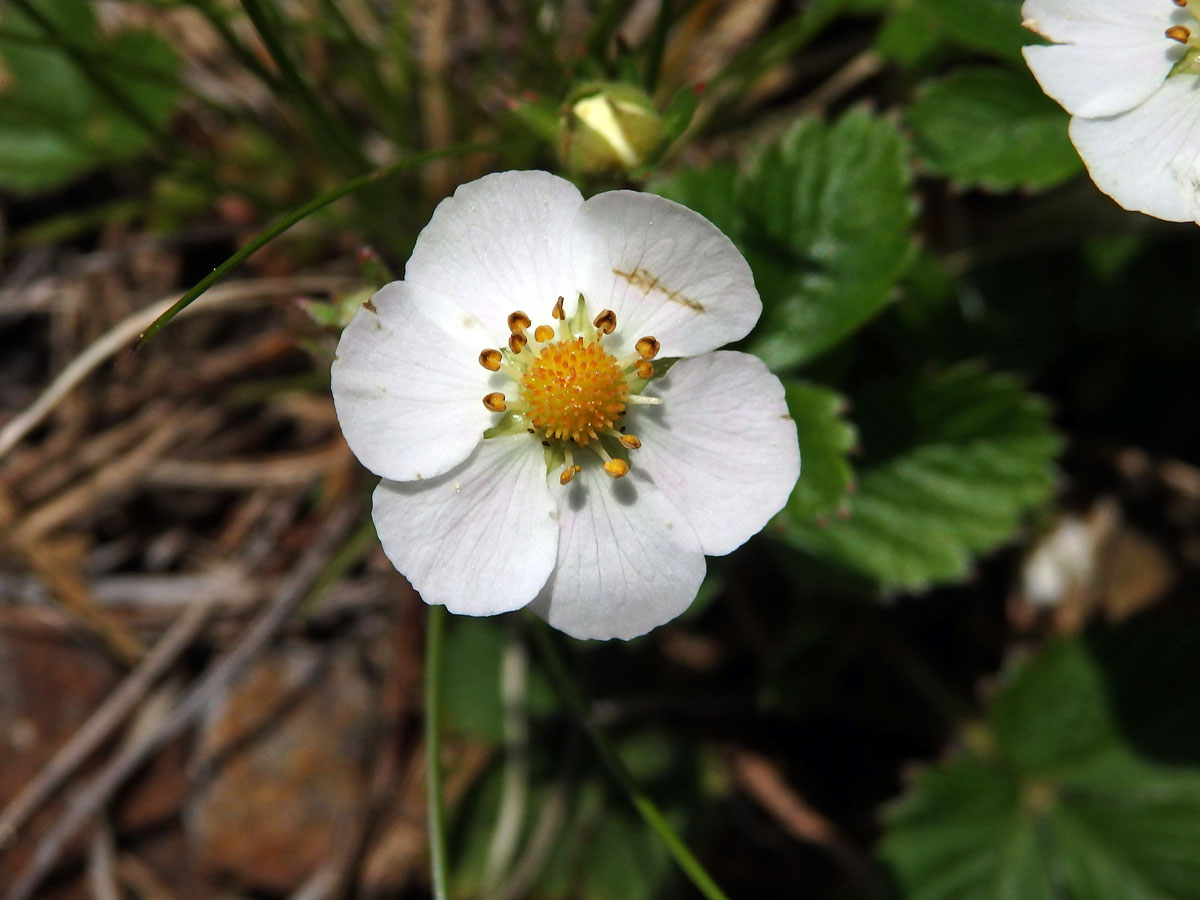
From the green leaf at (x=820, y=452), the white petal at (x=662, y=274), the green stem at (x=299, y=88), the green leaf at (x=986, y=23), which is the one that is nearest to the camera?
the white petal at (x=662, y=274)

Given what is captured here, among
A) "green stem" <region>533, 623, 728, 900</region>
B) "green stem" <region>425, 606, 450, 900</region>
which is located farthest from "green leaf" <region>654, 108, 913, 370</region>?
"green stem" <region>425, 606, 450, 900</region>

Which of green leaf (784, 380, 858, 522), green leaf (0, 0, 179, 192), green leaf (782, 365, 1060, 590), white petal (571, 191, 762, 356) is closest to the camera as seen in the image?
white petal (571, 191, 762, 356)

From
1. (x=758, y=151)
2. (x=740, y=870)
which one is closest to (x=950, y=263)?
(x=758, y=151)

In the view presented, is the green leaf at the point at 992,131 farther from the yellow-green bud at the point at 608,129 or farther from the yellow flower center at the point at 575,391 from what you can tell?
the yellow flower center at the point at 575,391

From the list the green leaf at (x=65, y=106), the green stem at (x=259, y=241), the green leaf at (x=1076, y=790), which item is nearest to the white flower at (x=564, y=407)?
the green stem at (x=259, y=241)

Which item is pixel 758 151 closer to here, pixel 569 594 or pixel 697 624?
pixel 569 594

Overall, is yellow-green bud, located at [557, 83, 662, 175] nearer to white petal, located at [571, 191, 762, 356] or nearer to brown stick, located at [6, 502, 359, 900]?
white petal, located at [571, 191, 762, 356]

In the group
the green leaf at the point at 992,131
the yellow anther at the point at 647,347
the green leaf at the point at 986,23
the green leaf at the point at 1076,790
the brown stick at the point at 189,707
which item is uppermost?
the yellow anther at the point at 647,347
